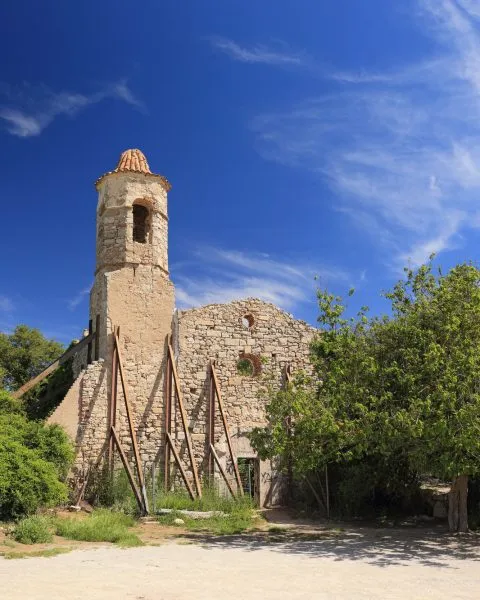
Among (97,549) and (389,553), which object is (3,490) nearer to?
(97,549)

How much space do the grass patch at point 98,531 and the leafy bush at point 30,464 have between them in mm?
751

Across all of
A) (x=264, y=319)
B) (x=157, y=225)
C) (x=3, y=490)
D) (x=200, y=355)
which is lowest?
(x=3, y=490)

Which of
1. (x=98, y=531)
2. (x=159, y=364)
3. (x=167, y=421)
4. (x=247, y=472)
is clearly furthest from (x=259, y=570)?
(x=247, y=472)

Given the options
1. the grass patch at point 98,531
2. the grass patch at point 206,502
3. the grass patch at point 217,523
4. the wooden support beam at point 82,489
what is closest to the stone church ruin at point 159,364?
the wooden support beam at point 82,489

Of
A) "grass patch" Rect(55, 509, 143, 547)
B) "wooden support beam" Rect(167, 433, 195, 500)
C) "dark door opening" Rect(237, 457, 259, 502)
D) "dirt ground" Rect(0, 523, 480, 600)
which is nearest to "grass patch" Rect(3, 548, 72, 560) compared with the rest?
"dirt ground" Rect(0, 523, 480, 600)

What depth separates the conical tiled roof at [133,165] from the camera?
68.3 ft

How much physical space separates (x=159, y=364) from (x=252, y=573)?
416 inches

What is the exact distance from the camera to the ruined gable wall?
1922 cm

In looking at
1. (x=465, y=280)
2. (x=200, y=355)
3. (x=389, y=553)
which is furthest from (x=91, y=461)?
(x=465, y=280)

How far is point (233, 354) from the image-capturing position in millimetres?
19953

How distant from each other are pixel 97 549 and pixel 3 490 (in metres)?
2.90

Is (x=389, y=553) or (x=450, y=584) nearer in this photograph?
(x=450, y=584)

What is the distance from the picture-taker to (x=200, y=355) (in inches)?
771

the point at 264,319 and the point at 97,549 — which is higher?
the point at 264,319
